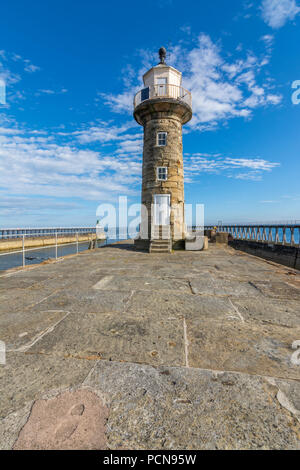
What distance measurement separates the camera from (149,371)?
1.80 metres

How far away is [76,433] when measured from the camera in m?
1.24

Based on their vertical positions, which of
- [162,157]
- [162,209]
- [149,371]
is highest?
[162,157]

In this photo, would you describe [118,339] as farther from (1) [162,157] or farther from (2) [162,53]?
(2) [162,53]

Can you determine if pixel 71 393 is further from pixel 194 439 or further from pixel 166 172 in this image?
pixel 166 172

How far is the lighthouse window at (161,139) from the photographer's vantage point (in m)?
12.2

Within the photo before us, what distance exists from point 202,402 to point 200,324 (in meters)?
1.22

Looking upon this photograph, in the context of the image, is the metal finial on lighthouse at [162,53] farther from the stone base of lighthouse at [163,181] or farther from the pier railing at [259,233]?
the pier railing at [259,233]

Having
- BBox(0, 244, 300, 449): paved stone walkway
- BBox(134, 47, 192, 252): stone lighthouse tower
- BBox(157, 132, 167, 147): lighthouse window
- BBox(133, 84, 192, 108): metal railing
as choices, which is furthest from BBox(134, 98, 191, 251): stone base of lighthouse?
BBox(0, 244, 300, 449): paved stone walkway

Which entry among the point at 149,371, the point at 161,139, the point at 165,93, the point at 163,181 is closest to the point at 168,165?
the point at 163,181

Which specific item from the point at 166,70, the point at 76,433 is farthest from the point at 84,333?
the point at 166,70

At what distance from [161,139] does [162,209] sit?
4.09m

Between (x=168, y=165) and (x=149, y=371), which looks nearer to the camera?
(x=149, y=371)

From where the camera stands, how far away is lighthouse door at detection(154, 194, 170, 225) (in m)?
12.2

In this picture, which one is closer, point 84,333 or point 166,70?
point 84,333
